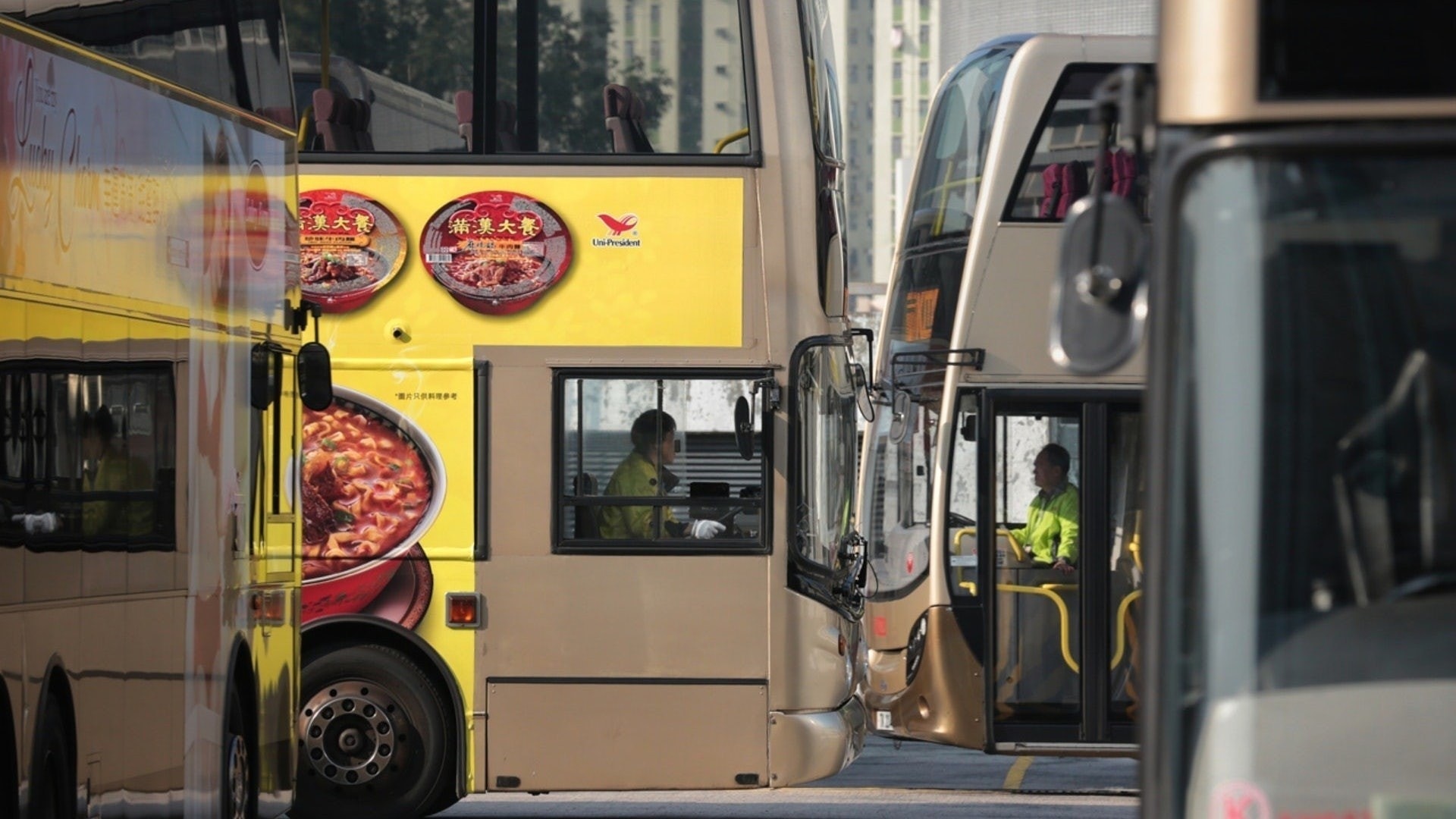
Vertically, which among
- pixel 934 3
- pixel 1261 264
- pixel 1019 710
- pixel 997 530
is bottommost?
pixel 1019 710

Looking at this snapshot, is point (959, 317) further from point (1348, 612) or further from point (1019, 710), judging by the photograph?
point (1348, 612)

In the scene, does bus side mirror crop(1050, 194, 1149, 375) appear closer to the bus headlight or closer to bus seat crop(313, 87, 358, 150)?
bus seat crop(313, 87, 358, 150)

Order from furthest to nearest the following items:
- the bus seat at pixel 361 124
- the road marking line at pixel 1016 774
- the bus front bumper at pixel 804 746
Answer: the road marking line at pixel 1016 774 → the bus seat at pixel 361 124 → the bus front bumper at pixel 804 746

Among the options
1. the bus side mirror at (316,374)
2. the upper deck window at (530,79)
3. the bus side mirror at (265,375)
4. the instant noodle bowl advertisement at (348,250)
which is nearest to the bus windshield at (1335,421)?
the bus side mirror at (265,375)

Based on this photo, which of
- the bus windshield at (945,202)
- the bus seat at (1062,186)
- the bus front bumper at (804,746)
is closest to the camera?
the bus front bumper at (804,746)

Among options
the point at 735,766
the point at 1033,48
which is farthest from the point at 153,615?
the point at 1033,48

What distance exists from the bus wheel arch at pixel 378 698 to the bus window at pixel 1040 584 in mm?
3191

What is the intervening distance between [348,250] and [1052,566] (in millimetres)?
4182

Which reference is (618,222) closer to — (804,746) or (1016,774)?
(804,746)

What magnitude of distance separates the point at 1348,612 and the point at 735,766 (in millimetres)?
6157

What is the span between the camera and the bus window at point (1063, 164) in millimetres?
11633

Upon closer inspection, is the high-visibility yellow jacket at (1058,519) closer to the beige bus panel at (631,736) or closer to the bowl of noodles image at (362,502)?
the beige bus panel at (631,736)

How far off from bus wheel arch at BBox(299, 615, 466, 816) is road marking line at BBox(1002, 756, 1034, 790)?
4.12 m

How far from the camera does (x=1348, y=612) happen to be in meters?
3.48
